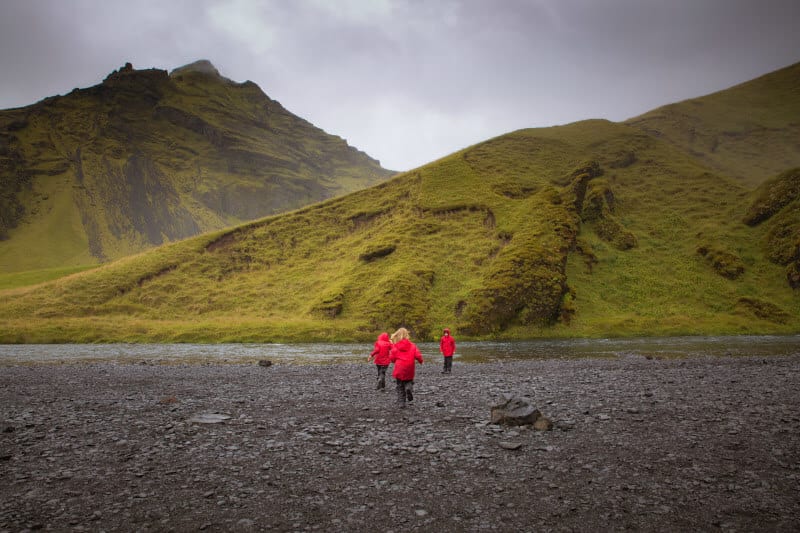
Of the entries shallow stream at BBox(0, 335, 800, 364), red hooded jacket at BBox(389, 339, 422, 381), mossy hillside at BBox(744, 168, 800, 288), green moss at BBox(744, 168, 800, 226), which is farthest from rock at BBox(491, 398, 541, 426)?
green moss at BBox(744, 168, 800, 226)

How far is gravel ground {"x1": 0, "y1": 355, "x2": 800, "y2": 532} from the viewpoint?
21.9ft

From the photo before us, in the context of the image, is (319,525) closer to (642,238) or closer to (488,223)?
(488,223)

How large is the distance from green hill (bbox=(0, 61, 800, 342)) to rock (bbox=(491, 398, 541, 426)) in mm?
41179

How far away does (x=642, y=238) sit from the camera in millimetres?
79188

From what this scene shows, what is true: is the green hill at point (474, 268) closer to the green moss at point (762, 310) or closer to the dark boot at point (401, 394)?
the green moss at point (762, 310)

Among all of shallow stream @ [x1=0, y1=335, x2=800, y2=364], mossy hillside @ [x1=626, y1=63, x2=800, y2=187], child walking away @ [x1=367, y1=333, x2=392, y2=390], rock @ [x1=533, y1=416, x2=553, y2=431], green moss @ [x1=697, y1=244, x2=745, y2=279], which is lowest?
shallow stream @ [x1=0, y1=335, x2=800, y2=364]

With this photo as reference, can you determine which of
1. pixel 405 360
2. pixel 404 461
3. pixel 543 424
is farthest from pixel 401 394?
pixel 404 461

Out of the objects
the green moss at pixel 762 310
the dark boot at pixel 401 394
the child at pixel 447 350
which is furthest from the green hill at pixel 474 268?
the dark boot at pixel 401 394

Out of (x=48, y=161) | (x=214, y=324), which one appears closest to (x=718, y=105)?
(x=214, y=324)

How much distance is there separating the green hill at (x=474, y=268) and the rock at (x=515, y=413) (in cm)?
4118

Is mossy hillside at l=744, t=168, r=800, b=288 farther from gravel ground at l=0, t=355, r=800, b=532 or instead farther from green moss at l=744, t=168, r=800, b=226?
gravel ground at l=0, t=355, r=800, b=532

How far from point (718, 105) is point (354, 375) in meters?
233

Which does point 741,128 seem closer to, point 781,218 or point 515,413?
point 781,218

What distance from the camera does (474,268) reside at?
65062mm
